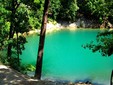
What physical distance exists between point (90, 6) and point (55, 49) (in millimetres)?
23823

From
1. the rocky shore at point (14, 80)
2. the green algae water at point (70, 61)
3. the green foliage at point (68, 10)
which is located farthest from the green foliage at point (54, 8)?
the rocky shore at point (14, 80)

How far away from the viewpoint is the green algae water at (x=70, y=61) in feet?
73.6

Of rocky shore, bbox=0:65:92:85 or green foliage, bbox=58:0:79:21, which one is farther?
green foliage, bbox=58:0:79:21

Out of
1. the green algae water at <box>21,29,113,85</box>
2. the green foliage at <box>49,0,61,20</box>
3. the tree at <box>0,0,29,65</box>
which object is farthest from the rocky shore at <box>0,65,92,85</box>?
the green foliage at <box>49,0,61,20</box>

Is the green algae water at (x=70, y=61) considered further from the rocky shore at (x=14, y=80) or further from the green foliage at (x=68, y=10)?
the green foliage at (x=68, y=10)

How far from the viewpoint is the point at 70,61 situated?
1129 inches

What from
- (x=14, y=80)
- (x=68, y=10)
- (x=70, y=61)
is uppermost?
(x=68, y=10)

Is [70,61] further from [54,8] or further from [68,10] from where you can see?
[68,10]

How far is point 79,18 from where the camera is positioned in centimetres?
5759

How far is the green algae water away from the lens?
883 inches

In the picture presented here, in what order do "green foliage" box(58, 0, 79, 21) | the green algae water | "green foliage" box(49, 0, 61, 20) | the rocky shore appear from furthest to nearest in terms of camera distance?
"green foliage" box(58, 0, 79, 21)
"green foliage" box(49, 0, 61, 20)
the green algae water
the rocky shore

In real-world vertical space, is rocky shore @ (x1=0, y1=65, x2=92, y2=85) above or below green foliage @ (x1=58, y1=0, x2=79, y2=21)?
below

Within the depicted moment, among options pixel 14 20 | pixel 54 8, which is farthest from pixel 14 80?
pixel 54 8

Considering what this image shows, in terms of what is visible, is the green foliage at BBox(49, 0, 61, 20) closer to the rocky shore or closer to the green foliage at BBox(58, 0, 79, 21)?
the green foliage at BBox(58, 0, 79, 21)
